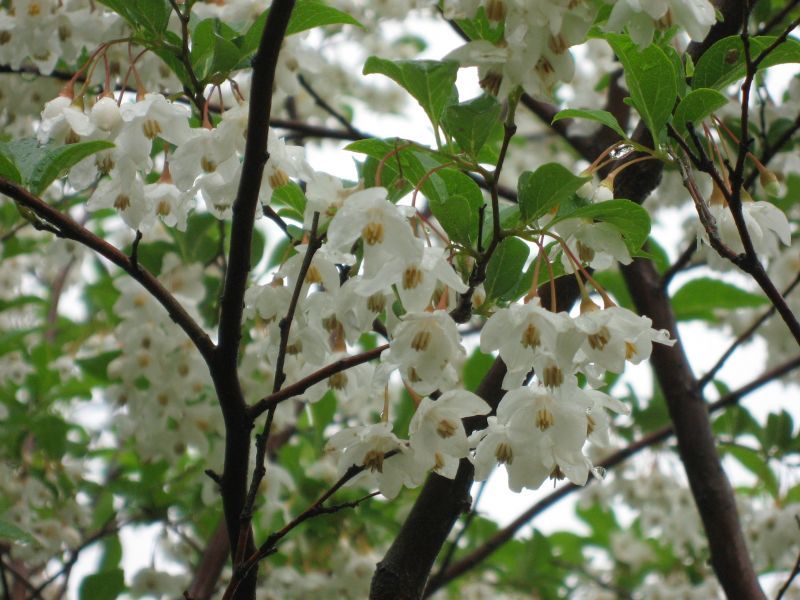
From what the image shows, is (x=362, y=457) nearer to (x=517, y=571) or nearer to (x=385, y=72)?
(x=385, y=72)

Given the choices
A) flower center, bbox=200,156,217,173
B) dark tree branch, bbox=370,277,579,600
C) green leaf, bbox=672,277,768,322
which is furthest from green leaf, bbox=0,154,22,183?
green leaf, bbox=672,277,768,322

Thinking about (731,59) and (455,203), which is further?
(731,59)

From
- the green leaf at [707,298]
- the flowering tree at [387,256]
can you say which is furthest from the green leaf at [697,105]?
the green leaf at [707,298]

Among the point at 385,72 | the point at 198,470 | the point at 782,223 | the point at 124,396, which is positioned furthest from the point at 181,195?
the point at 198,470

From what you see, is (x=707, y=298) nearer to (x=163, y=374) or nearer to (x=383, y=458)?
(x=163, y=374)

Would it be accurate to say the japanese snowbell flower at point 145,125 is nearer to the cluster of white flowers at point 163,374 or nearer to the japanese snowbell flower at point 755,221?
the japanese snowbell flower at point 755,221

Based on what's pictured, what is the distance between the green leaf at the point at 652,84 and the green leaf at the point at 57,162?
764mm

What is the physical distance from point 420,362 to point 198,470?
2223mm

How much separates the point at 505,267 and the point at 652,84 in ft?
1.13

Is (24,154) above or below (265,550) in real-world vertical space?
above

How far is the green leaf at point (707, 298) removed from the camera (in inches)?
124

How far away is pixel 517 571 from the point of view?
12.9ft

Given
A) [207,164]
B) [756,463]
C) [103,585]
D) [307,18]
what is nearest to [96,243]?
[207,164]

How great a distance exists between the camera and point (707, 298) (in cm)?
325
